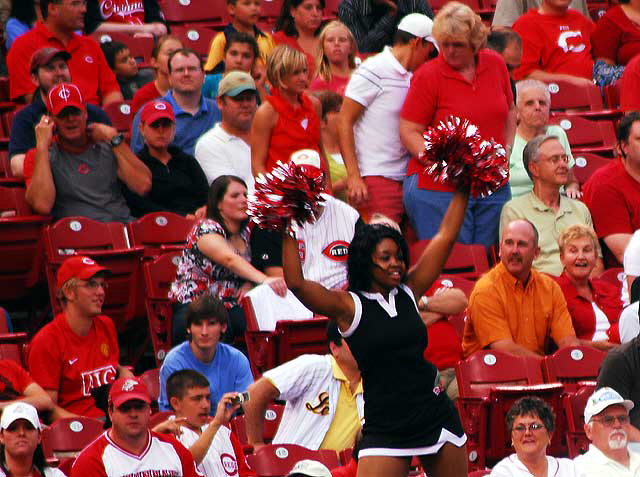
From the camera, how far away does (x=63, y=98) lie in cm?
844

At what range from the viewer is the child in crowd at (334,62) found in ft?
32.1

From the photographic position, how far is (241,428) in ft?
23.7

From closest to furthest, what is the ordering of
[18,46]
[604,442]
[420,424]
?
[420,424]
[604,442]
[18,46]

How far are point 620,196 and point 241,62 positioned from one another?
255 cm

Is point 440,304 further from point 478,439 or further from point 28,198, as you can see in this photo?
point 28,198

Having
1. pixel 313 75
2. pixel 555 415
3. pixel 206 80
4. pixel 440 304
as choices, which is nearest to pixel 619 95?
pixel 313 75

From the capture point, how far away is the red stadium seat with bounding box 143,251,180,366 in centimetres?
803

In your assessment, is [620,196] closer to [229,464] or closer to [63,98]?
[63,98]

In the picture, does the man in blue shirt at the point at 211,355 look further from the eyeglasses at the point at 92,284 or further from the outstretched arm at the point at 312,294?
the outstretched arm at the point at 312,294

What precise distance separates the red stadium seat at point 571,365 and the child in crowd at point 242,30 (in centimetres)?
361

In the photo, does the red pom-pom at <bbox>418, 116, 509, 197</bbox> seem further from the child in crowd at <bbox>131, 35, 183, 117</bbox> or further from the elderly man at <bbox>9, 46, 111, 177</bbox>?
the child in crowd at <bbox>131, 35, 183, 117</bbox>

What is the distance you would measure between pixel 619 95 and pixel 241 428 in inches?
175

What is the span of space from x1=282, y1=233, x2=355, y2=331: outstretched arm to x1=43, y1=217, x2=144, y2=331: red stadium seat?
2903mm

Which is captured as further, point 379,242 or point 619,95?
point 619,95
